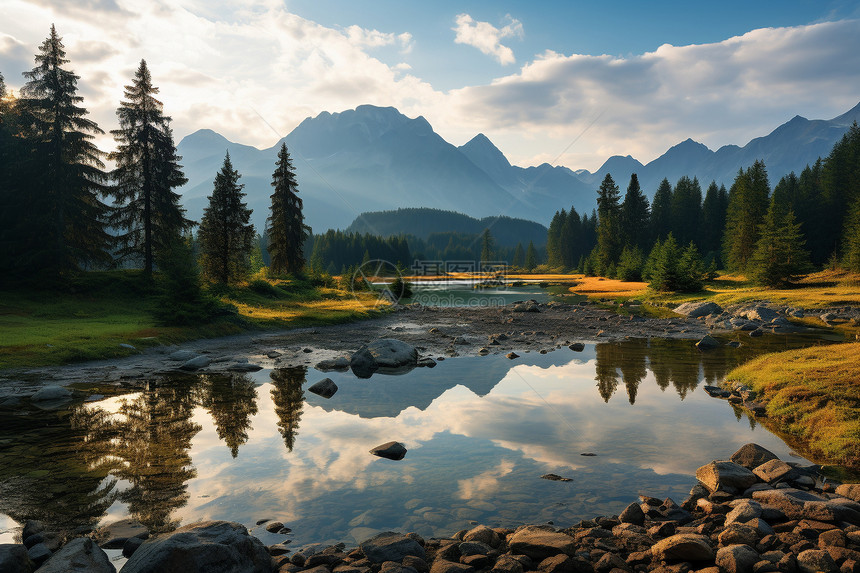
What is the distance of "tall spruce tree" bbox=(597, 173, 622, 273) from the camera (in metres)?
95.4

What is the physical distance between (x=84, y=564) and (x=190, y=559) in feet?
5.02

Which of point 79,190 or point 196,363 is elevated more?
point 79,190

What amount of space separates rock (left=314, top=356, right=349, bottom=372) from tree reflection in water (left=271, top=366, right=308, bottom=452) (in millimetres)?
750

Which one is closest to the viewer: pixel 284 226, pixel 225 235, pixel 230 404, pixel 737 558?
pixel 737 558

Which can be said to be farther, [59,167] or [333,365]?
[59,167]

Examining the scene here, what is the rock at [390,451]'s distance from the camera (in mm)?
11190

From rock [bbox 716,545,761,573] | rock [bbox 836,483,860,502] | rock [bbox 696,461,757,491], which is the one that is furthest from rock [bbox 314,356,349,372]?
rock [bbox 836,483,860,502]

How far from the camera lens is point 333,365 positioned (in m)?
21.5

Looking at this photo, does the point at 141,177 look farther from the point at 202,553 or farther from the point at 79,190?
the point at 202,553

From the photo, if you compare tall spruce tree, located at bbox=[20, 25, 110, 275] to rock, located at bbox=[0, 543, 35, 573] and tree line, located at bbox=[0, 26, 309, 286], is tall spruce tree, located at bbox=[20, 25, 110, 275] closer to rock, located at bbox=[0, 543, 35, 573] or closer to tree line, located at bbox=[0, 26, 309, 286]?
tree line, located at bbox=[0, 26, 309, 286]

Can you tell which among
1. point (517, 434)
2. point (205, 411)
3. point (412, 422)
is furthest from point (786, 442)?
point (205, 411)

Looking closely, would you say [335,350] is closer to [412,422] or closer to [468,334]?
[468,334]

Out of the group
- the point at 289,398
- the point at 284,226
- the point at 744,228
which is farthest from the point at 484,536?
the point at 744,228

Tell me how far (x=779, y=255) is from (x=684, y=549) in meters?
57.9
